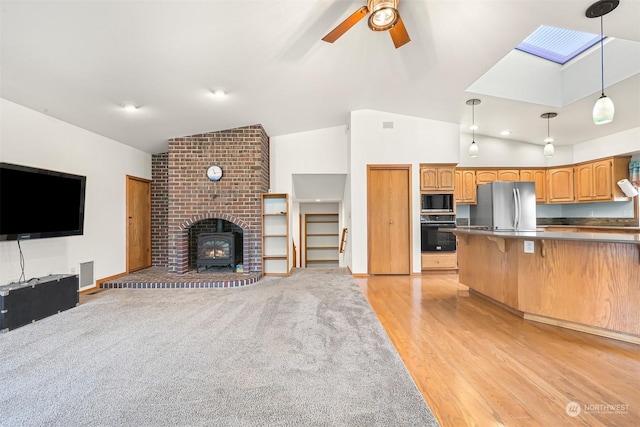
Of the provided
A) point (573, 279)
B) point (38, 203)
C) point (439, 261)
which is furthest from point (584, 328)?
point (38, 203)

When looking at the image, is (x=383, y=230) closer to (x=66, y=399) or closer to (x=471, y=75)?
(x=471, y=75)

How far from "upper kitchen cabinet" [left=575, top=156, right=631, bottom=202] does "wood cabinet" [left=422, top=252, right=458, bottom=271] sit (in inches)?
112

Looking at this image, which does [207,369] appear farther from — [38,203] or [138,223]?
[138,223]

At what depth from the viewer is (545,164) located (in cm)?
605

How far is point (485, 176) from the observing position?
593 cm

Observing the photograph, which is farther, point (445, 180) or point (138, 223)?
point (138, 223)

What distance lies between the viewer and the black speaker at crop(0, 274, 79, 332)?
2764 millimetres

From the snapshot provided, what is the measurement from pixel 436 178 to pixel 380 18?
3629mm

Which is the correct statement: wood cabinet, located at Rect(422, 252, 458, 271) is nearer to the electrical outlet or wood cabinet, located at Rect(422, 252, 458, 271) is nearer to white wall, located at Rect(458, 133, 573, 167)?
white wall, located at Rect(458, 133, 573, 167)

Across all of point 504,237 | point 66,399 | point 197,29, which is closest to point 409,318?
point 504,237

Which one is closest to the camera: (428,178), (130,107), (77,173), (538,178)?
(130,107)

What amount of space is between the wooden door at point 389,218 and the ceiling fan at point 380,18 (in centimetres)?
296

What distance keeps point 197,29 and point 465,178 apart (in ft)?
17.8

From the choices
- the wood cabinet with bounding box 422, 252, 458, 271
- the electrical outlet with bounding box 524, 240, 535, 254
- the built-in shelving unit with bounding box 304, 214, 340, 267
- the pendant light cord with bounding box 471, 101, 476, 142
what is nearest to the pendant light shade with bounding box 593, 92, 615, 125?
the electrical outlet with bounding box 524, 240, 535, 254
